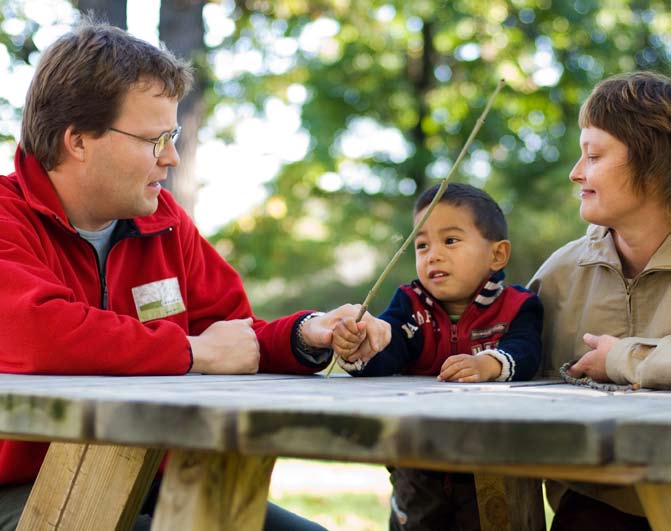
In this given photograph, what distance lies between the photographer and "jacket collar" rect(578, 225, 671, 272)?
2411 mm

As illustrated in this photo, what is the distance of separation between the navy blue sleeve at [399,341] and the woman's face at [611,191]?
574 mm

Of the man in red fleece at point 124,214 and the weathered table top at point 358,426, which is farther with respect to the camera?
the man in red fleece at point 124,214

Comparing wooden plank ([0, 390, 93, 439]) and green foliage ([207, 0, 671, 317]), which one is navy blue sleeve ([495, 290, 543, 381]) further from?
green foliage ([207, 0, 671, 317])

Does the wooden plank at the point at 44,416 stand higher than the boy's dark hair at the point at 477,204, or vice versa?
the boy's dark hair at the point at 477,204

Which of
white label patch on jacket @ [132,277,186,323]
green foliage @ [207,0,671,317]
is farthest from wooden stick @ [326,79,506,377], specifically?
green foliage @ [207,0,671,317]

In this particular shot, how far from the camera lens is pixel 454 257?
273 centimetres

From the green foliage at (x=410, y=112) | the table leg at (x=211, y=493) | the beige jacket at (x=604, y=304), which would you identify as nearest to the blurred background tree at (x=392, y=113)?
the green foliage at (x=410, y=112)

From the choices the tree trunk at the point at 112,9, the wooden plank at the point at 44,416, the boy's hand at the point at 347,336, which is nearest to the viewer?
the wooden plank at the point at 44,416

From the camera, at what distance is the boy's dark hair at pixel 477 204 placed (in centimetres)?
279

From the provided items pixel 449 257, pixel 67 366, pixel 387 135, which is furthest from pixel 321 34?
pixel 67 366

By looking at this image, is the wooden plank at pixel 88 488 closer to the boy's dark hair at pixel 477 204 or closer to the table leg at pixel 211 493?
the table leg at pixel 211 493

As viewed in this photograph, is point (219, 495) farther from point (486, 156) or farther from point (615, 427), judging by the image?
point (486, 156)

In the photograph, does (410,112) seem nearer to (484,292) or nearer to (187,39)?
(187,39)

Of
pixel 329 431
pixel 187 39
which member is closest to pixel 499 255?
pixel 329 431
